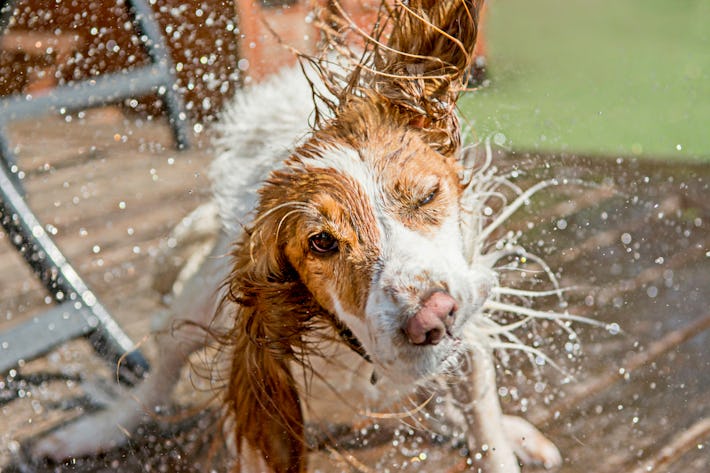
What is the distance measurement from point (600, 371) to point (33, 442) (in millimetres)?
1643

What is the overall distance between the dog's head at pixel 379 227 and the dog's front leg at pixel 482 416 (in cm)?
38

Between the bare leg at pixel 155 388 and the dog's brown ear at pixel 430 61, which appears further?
the bare leg at pixel 155 388

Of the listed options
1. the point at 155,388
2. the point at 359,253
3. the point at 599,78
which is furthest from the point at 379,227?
the point at 599,78

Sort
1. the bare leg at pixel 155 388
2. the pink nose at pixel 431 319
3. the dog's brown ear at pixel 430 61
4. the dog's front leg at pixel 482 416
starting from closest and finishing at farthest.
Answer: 1. the pink nose at pixel 431 319
2. the dog's brown ear at pixel 430 61
3. the dog's front leg at pixel 482 416
4. the bare leg at pixel 155 388

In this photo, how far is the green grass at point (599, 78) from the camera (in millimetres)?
2338

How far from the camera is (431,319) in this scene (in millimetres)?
1448

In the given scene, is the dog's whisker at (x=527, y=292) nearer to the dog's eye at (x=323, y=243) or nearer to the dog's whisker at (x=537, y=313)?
the dog's whisker at (x=537, y=313)

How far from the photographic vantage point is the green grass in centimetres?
234

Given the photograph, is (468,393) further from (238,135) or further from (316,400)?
(238,135)

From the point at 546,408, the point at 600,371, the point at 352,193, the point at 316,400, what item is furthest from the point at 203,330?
the point at 600,371

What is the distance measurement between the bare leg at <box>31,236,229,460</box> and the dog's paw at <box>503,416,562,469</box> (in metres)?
0.87

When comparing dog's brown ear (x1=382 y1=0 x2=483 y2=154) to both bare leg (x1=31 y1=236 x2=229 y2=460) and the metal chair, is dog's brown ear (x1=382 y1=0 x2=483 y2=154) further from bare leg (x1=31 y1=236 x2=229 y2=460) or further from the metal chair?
the metal chair

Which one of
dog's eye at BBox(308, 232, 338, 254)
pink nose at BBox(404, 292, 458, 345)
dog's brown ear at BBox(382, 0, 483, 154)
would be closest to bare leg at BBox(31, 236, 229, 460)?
dog's eye at BBox(308, 232, 338, 254)

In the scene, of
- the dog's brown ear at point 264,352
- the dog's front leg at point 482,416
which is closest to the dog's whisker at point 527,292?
the dog's front leg at point 482,416
